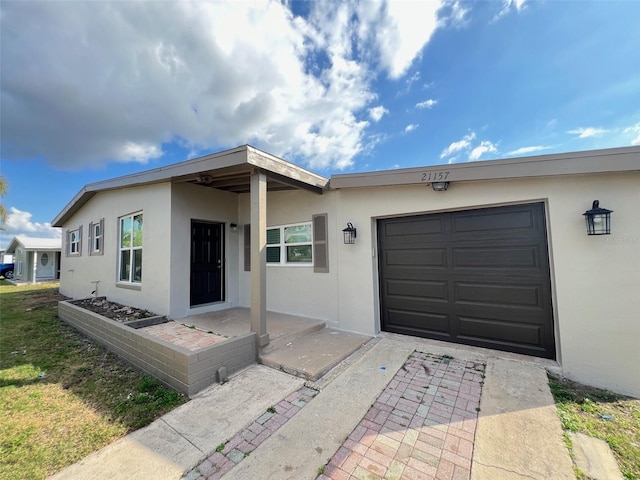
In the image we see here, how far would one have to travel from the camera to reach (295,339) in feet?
15.3

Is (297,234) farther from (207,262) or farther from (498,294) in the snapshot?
(498,294)

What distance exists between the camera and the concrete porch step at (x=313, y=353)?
3.54 metres

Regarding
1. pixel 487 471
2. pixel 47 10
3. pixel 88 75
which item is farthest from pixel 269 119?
pixel 487 471

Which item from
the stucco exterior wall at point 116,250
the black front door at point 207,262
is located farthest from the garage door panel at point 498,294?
the stucco exterior wall at point 116,250

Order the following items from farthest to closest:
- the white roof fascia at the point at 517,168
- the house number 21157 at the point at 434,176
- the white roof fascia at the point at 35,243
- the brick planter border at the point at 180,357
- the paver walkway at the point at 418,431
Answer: the white roof fascia at the point at 35,243 → the house number 21157 at the point at 434,176 → the brick planter border at the point at 180,357 → the white roof fascia at the point at 517,168 → the paver walkway at the point at 418,431

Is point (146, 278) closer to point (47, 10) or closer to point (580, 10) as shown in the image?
point (47, 10)

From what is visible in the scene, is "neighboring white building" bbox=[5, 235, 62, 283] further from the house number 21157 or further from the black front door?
the house number 21157

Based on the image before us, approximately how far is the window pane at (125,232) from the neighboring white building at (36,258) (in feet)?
60.8

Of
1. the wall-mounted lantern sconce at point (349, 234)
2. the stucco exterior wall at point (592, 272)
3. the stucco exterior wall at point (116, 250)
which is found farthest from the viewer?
the stucco exterior wall at point (116, 250)

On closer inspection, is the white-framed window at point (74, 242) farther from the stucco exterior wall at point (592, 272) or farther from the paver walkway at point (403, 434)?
the stucco exterior wall at point (592, 272)

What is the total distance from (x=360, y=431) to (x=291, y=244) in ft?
14.2

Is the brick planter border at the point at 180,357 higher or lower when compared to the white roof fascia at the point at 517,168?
lower

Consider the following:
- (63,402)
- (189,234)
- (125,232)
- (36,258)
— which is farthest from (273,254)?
(36,258)

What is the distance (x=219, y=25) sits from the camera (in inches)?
230
